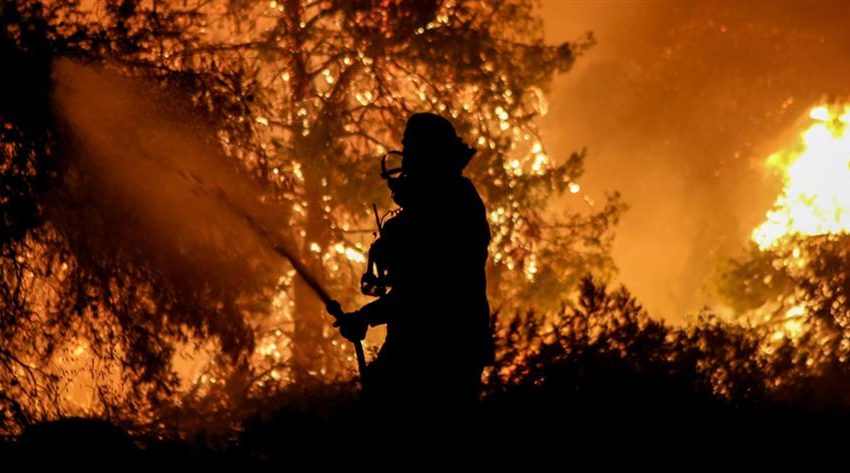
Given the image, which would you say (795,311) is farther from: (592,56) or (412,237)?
(592,56)

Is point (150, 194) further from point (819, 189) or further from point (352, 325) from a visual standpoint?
point (819, 189)

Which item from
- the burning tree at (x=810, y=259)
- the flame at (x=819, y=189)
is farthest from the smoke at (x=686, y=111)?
the burning tree at (x=810, y=259)

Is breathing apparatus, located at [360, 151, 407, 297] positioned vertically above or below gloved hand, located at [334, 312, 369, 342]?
above

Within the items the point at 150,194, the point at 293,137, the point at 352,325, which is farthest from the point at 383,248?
the point at 293,137

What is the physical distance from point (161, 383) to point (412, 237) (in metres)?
5.25

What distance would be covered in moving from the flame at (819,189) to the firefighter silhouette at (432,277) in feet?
31.4

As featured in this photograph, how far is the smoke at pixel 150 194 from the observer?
804 centimetres

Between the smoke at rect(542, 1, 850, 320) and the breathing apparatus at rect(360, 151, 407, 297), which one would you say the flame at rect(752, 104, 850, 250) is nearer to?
the smoke at rect(542, 1, 850, 320)

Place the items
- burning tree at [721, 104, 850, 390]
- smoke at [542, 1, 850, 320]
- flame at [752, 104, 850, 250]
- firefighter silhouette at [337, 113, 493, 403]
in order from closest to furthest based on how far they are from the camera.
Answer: firefighter silhouette at [337, 113, 493, 403]
burning tree at [721, 104, 850, 390]
flame at [752, 104, 850, 250]
smoke at [542, 1, 850, 320]

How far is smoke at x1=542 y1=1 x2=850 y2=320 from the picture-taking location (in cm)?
2259

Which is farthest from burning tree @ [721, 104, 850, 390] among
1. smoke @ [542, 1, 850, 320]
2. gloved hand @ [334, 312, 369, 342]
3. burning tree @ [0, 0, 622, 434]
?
smoke @ [542, 1, 850, 320]

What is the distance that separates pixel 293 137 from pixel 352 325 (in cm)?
772

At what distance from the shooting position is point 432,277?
437 centimetres

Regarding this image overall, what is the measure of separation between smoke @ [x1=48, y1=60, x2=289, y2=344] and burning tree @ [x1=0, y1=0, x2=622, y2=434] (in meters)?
0.10
